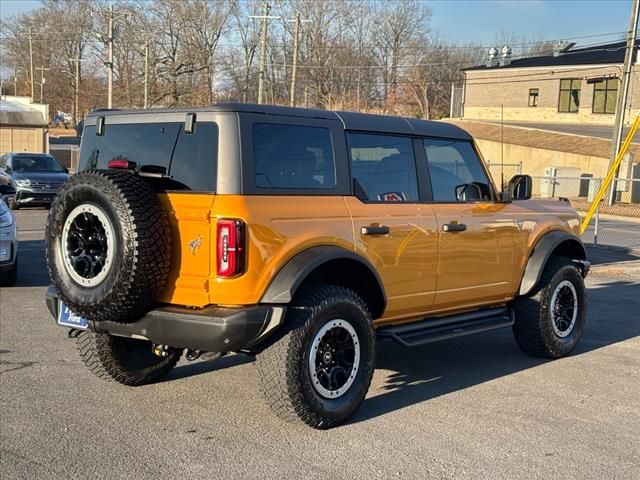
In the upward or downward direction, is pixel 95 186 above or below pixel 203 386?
above

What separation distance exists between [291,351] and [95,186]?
1.59 meters

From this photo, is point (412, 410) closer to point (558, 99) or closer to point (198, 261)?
point (198, 261)

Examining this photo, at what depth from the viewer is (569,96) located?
57.1 m

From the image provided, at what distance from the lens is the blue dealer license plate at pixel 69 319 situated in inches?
209

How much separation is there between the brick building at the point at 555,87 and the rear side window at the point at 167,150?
4826 centimetres

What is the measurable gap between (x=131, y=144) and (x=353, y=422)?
8.00 feet

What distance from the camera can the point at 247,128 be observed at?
16.0ft

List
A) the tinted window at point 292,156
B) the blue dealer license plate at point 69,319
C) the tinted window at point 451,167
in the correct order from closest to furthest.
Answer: the tinted window at point 292,156
the blue dealer license plate at point 69,319
the tinted window at point 451,167

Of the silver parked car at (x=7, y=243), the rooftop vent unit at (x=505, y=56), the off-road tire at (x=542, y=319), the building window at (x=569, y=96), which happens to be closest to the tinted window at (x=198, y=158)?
the off-road tire at (x=542, y=319)

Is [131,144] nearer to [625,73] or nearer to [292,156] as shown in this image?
[292,156]

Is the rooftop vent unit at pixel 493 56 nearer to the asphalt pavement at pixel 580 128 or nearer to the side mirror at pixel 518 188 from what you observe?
the asphalt pavement at pixel 580 128

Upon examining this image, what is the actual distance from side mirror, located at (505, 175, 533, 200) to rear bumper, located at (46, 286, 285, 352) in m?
3.02

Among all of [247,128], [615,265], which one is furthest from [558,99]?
[247,128]

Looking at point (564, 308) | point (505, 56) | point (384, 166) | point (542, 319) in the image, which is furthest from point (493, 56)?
point (384, 166)
